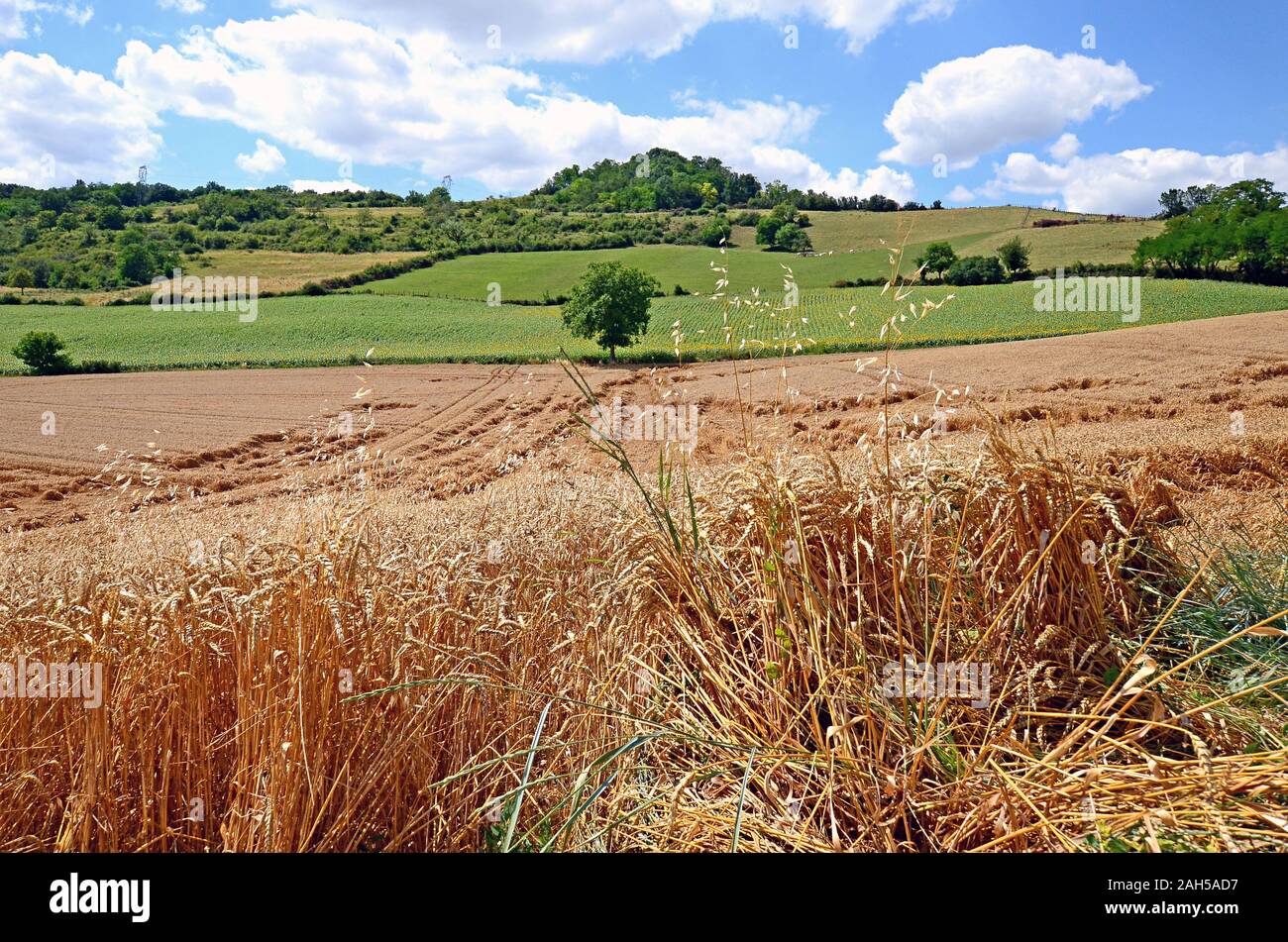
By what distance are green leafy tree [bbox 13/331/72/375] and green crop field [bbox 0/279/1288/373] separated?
1054mm

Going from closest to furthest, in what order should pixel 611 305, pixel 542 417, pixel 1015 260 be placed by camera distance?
pixel 542 417
pixel 611 305
pixel 1015 260

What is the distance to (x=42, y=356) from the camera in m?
30.3

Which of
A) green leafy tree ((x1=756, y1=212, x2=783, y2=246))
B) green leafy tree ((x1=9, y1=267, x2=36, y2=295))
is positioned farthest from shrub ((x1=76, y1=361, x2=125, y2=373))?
green leafy tree ((x1=756, y1=212, x2=783, y2=246))

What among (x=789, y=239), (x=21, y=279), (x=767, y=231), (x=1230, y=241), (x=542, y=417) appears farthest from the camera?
(x=767, y=231)

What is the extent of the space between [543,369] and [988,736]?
86.3 feet

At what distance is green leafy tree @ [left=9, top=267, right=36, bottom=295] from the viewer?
5394 cm

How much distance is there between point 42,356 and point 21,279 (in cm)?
3389

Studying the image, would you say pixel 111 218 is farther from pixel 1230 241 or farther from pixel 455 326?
pixel 1230 241

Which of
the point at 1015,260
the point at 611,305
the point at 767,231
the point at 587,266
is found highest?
the point at 767,231

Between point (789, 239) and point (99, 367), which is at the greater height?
point (789, 239)

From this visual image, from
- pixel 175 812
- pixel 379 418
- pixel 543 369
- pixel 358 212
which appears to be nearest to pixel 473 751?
pixel 175 812

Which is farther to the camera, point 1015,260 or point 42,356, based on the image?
point 1015,260

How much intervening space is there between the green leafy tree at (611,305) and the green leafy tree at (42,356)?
22.5 metres

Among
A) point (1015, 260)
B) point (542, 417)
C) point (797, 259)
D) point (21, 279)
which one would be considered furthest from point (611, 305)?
point (21, 279)
